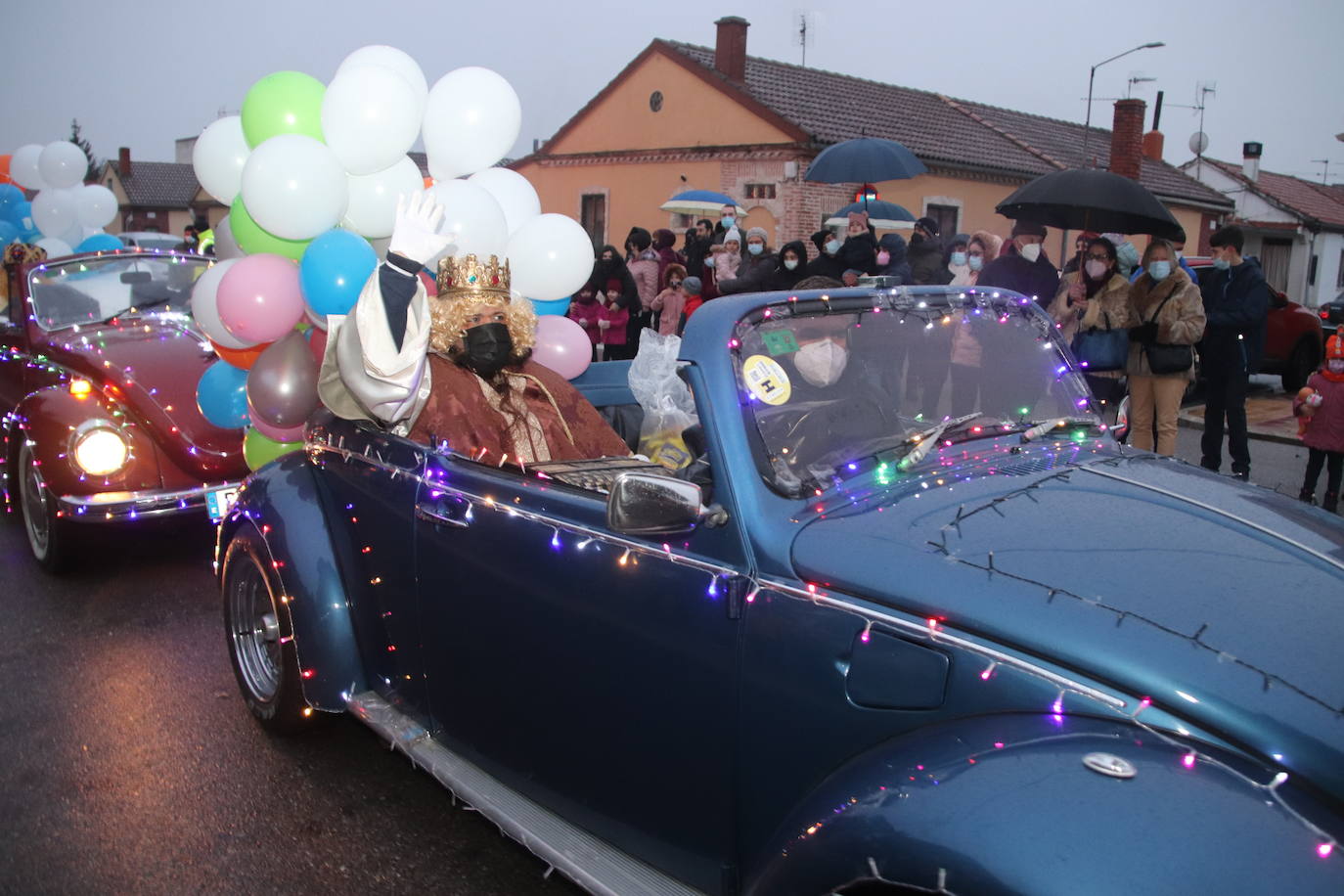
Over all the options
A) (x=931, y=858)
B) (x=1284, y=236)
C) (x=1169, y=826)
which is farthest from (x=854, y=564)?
(x=1284, y=236)

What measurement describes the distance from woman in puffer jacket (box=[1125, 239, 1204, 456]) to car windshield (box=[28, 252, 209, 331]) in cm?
649

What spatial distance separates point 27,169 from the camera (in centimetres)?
1052

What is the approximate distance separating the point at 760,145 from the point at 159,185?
59463mm

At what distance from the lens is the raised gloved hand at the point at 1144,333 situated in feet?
22.9

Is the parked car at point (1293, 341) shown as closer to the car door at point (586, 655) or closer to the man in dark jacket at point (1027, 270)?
the man in dark jacket at point (1027, 270)

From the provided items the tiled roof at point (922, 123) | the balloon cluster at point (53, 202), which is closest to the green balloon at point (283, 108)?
the balloon cluster at point (53, 202)

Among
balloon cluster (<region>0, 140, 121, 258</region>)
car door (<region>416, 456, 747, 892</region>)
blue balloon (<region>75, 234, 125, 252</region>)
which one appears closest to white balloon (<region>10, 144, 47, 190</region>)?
balloon cluster (<region>0, 140, 121, 258</region>)

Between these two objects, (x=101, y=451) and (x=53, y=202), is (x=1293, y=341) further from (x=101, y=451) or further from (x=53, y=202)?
(x=53, y=202)

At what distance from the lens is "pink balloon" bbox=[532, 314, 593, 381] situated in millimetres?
4512

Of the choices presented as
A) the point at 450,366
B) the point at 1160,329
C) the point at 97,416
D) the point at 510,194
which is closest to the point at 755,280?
the point at 1160,329

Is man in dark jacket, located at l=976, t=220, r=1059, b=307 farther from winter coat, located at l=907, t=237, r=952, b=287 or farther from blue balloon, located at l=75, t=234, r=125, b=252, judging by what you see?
blue balloon, located at l=75, t=234, r=125, b=252

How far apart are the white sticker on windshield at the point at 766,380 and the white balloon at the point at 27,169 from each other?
34.7ft

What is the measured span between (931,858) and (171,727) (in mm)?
3349

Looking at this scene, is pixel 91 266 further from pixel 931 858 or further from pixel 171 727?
pixel 931 858
